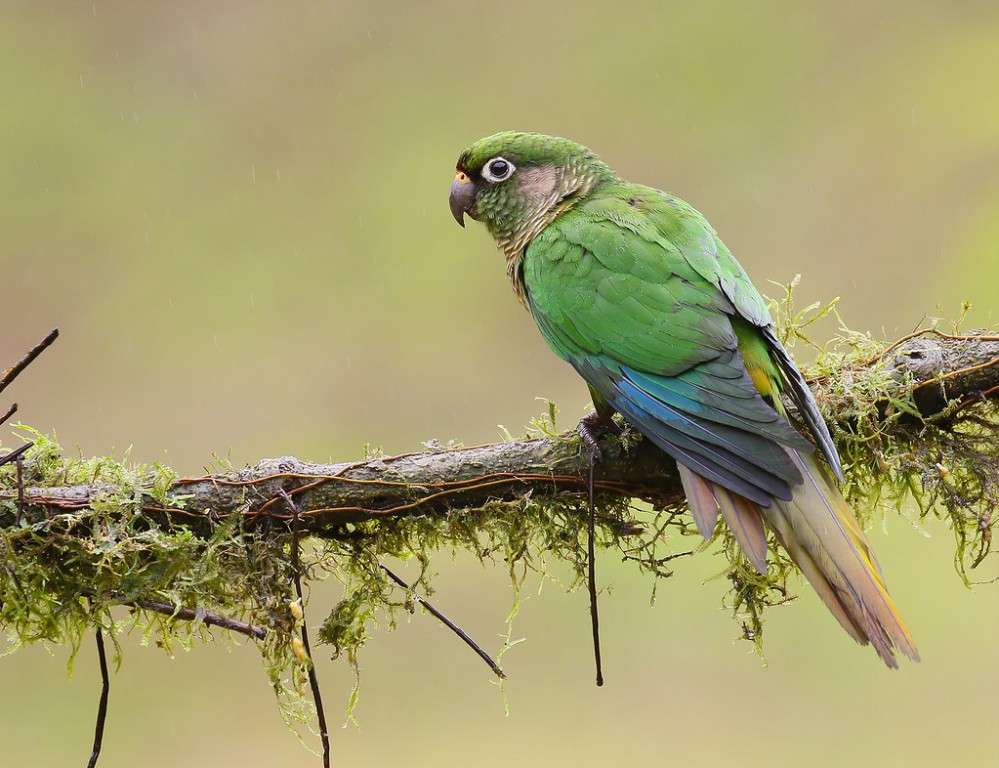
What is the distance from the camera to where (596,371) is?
7.84 ft

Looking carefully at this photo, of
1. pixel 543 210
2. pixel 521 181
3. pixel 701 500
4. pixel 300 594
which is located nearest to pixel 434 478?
pixel 300 594

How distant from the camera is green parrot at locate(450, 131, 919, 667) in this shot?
80.1 inches

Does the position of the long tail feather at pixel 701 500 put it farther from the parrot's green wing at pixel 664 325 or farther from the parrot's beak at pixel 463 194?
the parrot's beak at pixel 463 194

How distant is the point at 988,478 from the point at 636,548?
2.58ft

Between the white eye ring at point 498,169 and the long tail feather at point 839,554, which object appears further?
the white eye ring at point 498,169

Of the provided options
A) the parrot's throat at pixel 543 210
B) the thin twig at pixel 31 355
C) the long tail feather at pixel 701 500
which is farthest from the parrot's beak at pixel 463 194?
the thin twig at pixel 31 355

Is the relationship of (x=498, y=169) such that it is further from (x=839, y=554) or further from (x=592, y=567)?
(x=839, y=554)

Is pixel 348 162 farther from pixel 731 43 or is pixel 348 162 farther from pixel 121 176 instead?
pixel 731 43

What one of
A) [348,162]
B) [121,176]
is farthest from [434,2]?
[121,176]

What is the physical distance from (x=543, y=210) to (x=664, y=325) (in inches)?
25.2

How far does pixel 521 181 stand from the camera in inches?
114

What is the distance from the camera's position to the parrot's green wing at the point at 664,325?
2090mm

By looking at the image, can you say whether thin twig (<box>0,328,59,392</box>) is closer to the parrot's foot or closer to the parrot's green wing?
the parrot's foot

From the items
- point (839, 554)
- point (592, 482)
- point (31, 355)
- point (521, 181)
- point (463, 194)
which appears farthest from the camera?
point (463, 194)
